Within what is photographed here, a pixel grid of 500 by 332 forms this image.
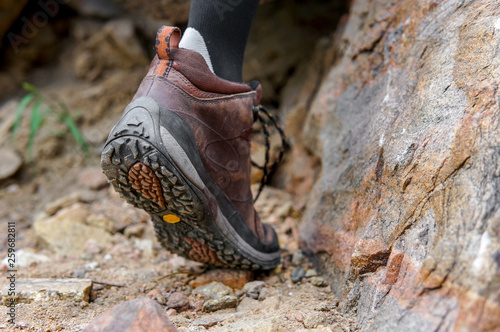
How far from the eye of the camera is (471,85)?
997 millimetres

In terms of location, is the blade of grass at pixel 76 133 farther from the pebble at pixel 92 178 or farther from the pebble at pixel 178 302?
the pebble at pixel 178 302

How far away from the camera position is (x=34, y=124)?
2.43 meters

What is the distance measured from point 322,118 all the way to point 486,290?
4.00 ft

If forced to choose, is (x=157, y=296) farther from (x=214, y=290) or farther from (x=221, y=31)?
(x=221, y=31)

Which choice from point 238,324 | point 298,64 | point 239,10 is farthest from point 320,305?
point 298,64

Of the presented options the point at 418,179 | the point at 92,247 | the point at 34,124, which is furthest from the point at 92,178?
the point at 418,179

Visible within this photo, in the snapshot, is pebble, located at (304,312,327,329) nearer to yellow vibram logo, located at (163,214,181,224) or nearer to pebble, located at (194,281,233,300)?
pebble, located at (194,281,233,300)

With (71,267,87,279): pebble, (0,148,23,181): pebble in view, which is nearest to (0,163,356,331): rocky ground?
(71,267,87,279): pebble
